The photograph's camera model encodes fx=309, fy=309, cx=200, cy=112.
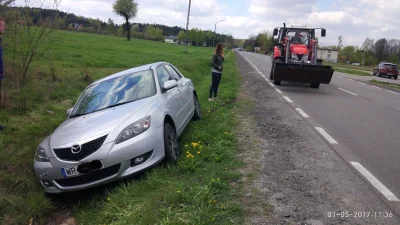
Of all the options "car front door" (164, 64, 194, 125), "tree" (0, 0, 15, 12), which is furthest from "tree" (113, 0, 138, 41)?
"car front door" (164, 64, 194, 125)

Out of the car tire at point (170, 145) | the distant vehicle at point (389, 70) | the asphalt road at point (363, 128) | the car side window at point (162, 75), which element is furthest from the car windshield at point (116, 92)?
the distant vehicle at point (389, 70)

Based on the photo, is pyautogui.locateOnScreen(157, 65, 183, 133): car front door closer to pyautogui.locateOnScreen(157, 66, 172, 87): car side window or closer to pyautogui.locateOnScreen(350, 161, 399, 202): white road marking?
pyautogui.locateOnScreen(157, 66, 172, 87): car side window

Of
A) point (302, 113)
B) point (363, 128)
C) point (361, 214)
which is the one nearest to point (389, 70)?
point (302, 113)

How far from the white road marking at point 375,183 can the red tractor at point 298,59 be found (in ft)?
27.1

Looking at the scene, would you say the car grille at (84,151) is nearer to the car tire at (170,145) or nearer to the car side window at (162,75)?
the car tire at (170,145)

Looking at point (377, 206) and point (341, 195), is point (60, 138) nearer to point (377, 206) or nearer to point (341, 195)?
point (341, 195)

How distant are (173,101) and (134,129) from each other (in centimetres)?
139

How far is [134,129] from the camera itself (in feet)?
13.8

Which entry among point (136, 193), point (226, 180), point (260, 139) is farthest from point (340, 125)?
point (136, 193)

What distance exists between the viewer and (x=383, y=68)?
29797 mm

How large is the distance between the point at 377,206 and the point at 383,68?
31.1m

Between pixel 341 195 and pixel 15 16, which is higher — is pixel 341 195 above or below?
below

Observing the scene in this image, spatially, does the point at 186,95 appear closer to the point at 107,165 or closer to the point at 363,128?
the point at 107,165

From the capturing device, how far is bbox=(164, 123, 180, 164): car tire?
4473mm
